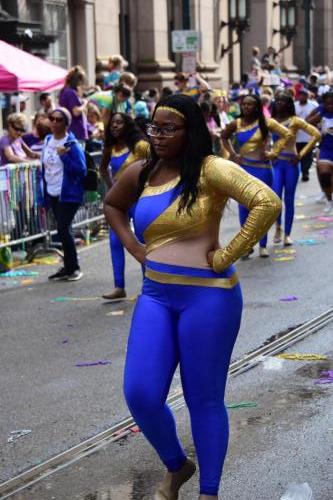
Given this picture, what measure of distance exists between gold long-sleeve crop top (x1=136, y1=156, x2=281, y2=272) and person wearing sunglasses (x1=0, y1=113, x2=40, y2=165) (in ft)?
27.9

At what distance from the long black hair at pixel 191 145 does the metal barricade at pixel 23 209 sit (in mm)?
7496

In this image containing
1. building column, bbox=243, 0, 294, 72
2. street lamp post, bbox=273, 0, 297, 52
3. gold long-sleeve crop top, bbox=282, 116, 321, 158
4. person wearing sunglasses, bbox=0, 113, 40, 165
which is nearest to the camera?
gold long-sleeve crop top, bbox=282, 116, 321, 158

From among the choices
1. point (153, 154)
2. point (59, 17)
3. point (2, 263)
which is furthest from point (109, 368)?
point (59, 17)

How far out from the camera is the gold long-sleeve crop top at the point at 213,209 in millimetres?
4473

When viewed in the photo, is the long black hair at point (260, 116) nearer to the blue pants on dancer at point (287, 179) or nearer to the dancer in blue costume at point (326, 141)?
the blue pants on dancer at point (287, 179)

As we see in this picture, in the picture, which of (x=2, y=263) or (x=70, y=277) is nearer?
(x=70, y=277)

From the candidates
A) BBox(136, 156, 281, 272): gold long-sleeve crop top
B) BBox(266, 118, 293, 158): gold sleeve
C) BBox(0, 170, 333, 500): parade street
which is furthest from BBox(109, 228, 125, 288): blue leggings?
BBox(136, 156, 281, 272): gold long-sleeve crop top

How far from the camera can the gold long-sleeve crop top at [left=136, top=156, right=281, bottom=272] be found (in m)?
4.47

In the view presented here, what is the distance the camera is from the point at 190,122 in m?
4.61

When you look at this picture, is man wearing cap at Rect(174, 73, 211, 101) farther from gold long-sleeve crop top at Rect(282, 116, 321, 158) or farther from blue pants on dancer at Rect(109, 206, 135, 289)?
blue pants on dancer at Rect(109, 206, 135, 289)

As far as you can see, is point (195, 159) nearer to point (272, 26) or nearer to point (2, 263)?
point (2, 263)

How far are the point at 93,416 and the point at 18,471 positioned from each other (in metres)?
0.94

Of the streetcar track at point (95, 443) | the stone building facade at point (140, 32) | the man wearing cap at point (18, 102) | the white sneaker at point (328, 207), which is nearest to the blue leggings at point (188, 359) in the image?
the streetcar track at point (95, 443)

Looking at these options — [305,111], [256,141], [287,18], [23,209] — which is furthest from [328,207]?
[287,18]
